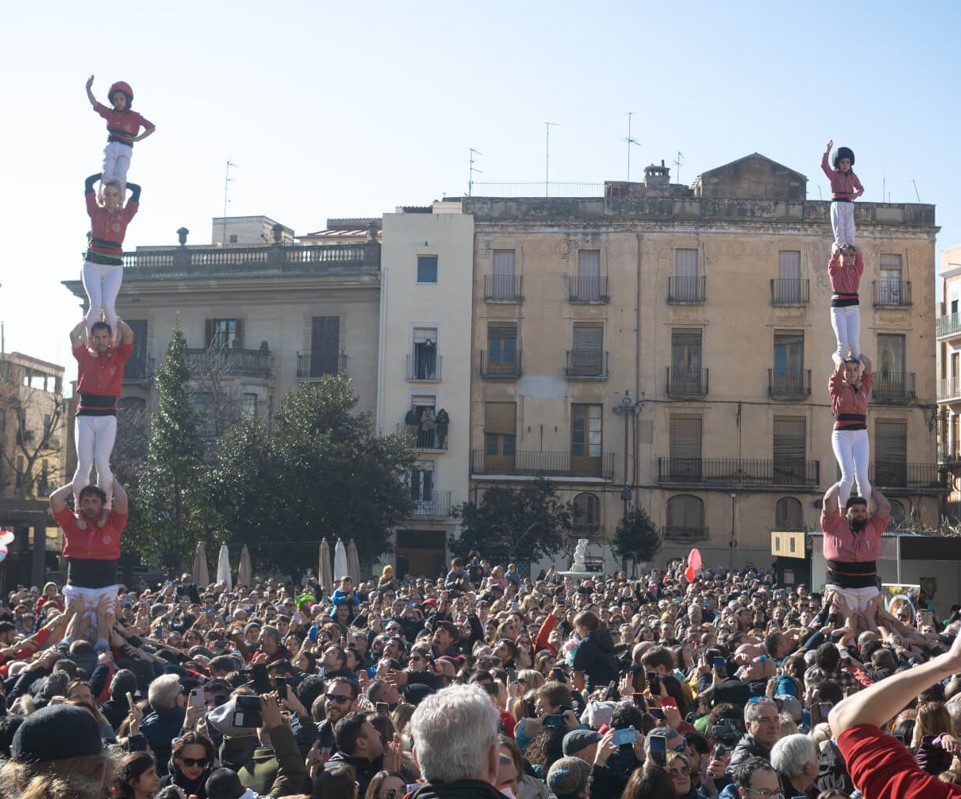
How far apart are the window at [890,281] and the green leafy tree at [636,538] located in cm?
1080

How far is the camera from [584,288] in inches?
1761

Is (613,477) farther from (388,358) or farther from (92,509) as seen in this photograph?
(92,509)

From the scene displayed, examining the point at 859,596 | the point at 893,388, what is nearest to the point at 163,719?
the point at 859,596

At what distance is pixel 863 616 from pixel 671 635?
12.3 ft

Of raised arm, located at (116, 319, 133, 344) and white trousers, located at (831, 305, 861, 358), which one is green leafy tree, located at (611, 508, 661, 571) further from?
raised arm, located at (116, 319, 133, 344)

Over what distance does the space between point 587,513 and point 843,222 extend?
85.6ft

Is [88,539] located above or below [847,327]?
below

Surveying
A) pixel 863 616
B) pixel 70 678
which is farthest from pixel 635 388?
pixel 70 678

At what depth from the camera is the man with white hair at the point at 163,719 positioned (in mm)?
8359

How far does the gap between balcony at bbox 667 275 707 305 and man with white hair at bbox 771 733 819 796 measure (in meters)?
38.4

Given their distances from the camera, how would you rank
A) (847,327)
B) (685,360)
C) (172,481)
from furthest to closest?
(685,360)
(172,481)
(847,327)

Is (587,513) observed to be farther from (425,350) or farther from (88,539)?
(88,539)

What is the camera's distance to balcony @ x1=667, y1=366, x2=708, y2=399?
44.1 metres

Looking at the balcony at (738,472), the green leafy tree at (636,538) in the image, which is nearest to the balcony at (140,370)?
the green leafy tree at (636,538)
